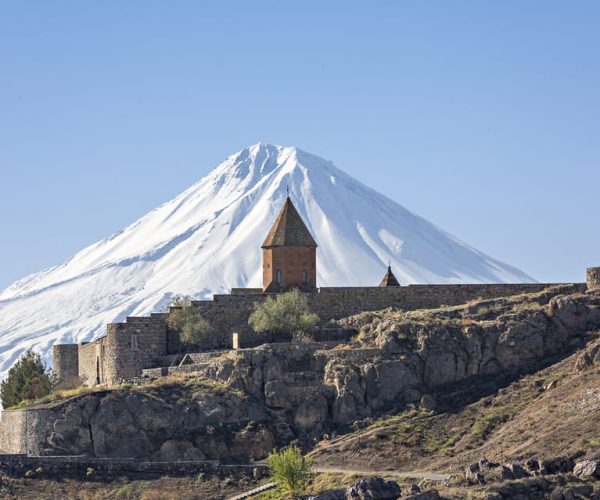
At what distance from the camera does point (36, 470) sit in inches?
2815

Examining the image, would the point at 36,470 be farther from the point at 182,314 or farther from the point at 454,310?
the point at 454,310

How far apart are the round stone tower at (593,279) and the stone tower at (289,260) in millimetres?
14089

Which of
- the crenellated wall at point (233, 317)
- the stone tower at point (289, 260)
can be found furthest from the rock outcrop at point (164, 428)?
the stone tower at point (289, 260)

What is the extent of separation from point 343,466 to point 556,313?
14120 mm

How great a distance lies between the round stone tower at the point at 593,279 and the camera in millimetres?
81625

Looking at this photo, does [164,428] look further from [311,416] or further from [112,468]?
[311,416]

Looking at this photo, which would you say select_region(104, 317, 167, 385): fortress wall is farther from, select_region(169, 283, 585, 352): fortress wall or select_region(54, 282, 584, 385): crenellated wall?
select_region(169, 283, 585, 352): fortress wall

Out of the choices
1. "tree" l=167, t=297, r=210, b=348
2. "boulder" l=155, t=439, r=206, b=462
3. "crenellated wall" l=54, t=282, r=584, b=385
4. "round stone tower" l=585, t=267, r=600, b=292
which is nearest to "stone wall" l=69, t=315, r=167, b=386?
"crenellated wall" l=54, t=282, r=584, b=385

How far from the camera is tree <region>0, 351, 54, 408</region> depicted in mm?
86250

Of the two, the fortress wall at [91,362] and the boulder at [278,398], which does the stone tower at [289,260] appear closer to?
the fortress wall at [91,362]

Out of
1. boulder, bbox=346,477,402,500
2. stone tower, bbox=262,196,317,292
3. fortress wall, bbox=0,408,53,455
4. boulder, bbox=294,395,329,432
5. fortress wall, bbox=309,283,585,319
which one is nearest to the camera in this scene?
boulder, bbox=346,477,402,500

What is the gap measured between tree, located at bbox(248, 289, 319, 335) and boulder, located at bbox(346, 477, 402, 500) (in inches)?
816

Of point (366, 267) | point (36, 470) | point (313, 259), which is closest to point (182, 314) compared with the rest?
point (313, 259)

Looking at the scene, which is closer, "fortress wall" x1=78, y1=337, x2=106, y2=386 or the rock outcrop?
the rock outcrop
